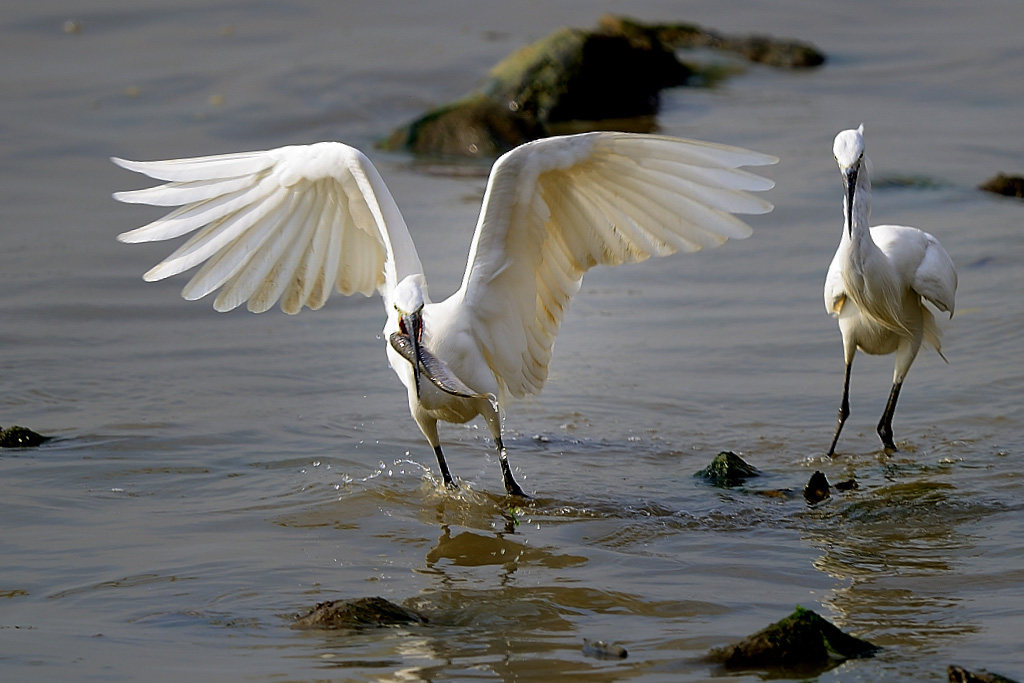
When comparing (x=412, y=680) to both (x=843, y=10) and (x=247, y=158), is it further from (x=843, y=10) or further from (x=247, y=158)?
(x=843, y=10)

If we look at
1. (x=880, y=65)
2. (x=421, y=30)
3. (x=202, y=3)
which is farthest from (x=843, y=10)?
(x=202, y=3)

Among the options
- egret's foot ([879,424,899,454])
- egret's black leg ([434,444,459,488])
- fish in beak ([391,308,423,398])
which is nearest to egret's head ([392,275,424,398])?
fish in beak ([391,308,423,398])

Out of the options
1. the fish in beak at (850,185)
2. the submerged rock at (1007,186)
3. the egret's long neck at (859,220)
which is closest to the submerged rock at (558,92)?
the submerged rock at (1007,186)

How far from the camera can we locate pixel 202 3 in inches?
752

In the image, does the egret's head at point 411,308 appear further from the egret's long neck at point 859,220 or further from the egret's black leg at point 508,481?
the egret's long neck at point 859,220

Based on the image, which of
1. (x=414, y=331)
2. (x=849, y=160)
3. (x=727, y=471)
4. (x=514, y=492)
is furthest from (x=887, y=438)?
(x=414, y=331)

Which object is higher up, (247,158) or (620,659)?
(247,158)

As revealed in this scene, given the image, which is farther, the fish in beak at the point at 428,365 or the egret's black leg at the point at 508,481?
the egret's black leg at the point at 508,481

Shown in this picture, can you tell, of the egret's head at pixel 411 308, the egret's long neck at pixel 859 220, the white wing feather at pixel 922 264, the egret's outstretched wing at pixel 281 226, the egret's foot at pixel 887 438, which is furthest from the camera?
the white wing feather at pixel 922 264

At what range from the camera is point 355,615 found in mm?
4398

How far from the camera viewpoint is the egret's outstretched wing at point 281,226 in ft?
19.4

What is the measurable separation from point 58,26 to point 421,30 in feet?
15.9

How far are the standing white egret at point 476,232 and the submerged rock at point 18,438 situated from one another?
3.82 ft

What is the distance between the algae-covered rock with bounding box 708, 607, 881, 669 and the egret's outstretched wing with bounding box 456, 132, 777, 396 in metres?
1.87
